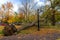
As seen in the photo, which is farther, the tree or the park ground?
the tree

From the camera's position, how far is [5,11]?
830cm

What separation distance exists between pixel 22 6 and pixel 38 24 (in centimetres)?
138

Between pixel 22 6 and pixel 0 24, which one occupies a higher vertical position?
pixel 22 6

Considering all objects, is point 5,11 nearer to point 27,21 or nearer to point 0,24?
point 0,24

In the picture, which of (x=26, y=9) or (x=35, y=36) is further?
(x=26, y=9)

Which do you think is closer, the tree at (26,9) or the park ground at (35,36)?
the park ground at (35,36)

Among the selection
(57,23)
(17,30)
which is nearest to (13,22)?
(17,30)

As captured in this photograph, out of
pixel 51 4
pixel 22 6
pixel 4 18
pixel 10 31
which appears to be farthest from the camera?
pixel 51 4

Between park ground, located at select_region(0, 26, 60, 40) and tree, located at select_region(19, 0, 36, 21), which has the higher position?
tree, located at select_region(19, 0, 36, 21)

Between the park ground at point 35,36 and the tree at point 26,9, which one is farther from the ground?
the tree at point 26,9

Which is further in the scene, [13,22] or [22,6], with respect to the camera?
[22,6]

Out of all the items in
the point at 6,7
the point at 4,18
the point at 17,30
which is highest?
the point at 6,7

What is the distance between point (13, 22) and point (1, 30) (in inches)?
29.9

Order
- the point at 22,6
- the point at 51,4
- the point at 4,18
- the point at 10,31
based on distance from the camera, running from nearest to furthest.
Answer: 1. the point at 10,31
2. the point at 4,18
3. the point at 22,6
4. the point at 51,4
